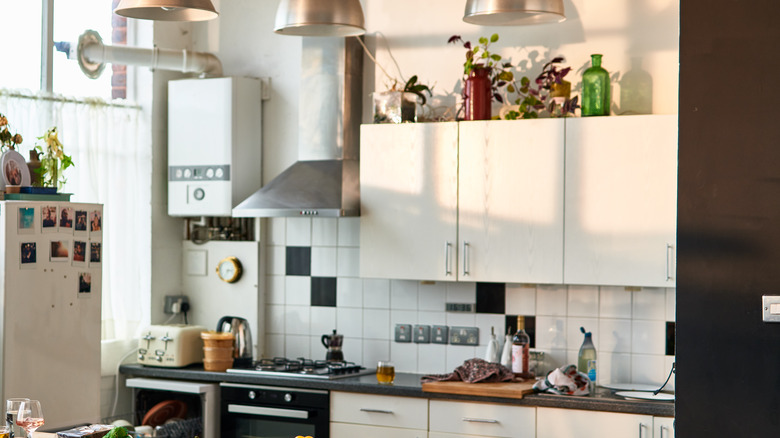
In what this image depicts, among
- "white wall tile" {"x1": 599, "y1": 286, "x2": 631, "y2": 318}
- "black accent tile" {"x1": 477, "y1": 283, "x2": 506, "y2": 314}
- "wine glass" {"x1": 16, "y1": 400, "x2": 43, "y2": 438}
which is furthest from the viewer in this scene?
Answer: "black accent tile" {"x1": 477, "y1": 283, "x2": 506, "y2": 314}

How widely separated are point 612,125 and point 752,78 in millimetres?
1142

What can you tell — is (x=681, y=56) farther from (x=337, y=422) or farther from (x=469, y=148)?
(x=337, y=422)

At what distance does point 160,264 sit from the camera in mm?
5355

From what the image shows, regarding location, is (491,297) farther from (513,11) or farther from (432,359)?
(513,11)

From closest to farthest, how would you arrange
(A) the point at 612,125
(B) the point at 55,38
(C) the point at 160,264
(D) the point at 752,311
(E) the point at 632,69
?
(D) the point at 752,311 < (A) the point at 612,125 < (E) the point at 632,69 < (B) the point at 55,38 < (C) the point at 160,264

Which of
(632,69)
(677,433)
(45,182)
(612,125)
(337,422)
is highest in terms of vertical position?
(632,69)

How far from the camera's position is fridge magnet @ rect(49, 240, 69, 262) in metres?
4.25

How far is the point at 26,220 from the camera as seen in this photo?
4.12 meters

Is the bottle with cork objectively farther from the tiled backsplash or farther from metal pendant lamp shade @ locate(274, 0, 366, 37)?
metal pendant lamp shade @ locate(274, 0, 366, 37)

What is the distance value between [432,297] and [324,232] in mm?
727

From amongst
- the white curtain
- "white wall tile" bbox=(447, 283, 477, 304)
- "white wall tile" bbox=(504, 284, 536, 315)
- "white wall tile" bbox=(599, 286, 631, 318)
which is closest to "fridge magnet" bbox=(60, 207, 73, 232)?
the white curtain

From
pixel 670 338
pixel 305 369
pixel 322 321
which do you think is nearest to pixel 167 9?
A: pixel 305 369

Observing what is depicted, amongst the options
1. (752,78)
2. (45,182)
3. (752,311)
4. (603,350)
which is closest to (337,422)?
(603,350)

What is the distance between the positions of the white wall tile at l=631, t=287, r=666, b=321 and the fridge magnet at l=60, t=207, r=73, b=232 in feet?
8.79
